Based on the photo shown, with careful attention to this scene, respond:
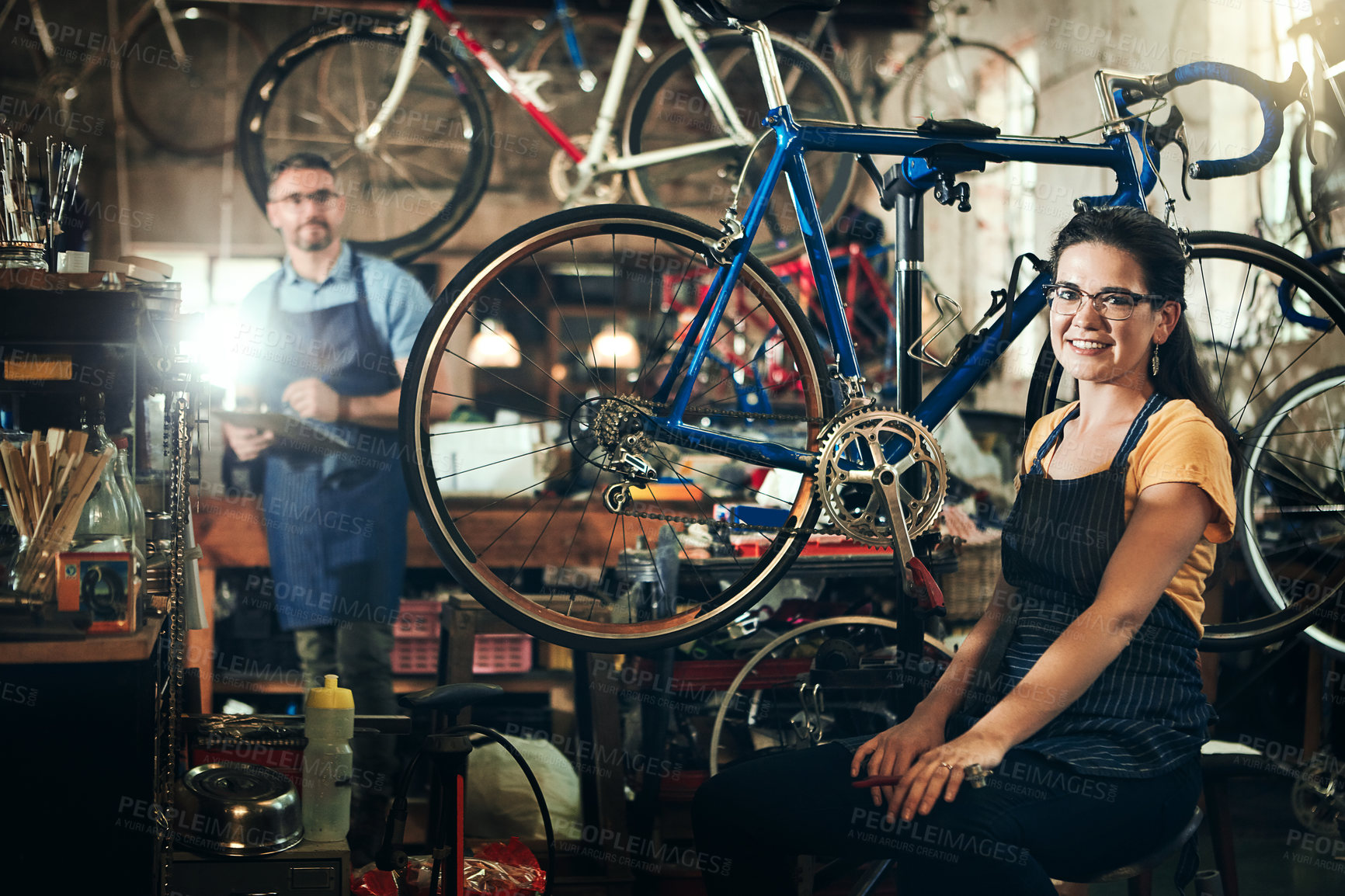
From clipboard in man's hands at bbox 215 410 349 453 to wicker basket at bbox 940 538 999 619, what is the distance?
1.84 metres

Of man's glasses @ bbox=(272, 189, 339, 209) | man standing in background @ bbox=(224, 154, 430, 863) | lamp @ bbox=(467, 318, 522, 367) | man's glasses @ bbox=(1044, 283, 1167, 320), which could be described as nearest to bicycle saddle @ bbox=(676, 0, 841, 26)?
man's glasses @ bbox=(1044, 283, 1167, 320)

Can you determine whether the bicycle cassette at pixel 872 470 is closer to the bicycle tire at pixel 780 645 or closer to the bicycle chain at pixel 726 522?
the bicycle chain at pixel 726 522

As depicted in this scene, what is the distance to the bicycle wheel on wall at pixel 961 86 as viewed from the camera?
3.98m

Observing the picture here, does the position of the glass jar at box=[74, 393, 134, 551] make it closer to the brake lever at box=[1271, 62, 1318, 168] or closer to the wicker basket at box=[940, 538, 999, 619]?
the wicker basket at box=[940, 538, 999, 619]

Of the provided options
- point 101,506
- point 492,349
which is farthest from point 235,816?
point 492,349

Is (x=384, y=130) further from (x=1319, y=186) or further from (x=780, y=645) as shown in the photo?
→ (x=1319, y=186)

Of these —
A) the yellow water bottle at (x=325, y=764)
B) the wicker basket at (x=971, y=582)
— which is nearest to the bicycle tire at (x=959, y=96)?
the wicker basket at (x=971, y=582)

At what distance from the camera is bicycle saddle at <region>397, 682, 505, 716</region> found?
73.0 inches

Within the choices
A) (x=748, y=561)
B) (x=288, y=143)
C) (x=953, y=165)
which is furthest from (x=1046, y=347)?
(x=288, y=143)

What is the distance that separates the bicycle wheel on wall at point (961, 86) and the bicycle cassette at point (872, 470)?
2.28 metres

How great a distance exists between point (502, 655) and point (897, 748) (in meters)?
2.00

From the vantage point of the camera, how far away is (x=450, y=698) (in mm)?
1878

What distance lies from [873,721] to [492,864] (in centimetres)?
101

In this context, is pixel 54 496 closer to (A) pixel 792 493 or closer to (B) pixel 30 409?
(B) pixel 30 409
